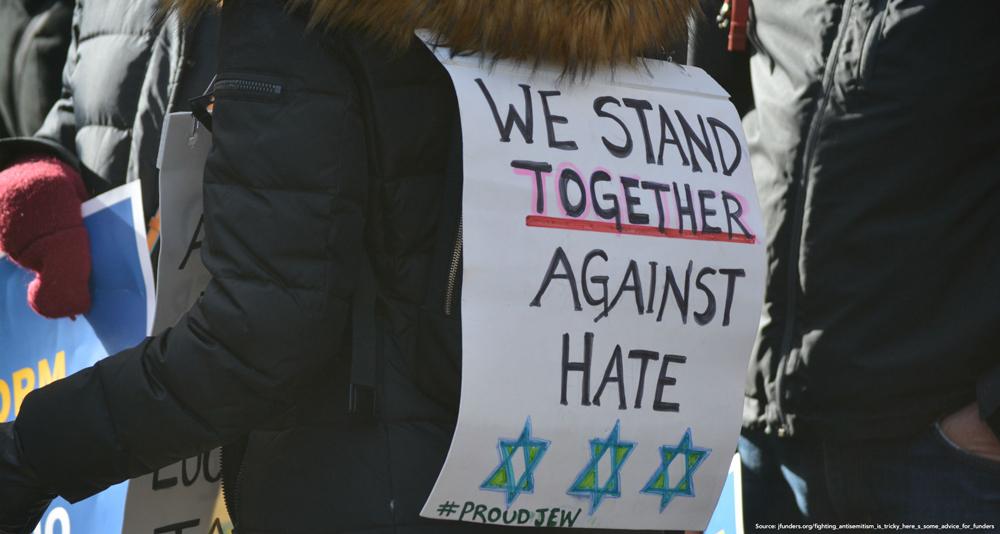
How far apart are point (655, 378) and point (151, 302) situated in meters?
0.79

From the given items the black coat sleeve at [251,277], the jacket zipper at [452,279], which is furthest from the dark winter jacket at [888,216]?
the black coat sleeve at [251,277]

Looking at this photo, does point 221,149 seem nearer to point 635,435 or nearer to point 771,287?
point 635,435

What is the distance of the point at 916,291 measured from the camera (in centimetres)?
214

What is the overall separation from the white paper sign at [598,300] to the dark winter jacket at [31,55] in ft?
5.30

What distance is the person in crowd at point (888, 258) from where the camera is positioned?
2102mm

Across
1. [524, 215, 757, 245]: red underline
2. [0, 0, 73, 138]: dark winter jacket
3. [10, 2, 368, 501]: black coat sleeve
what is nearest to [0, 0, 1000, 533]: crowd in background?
[10, 2, 368, 501]: black coat sleeve

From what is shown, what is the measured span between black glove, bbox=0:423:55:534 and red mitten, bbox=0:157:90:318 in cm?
35

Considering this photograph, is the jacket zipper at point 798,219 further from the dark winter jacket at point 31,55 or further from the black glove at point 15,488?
the dark winter jacket at point 31,55

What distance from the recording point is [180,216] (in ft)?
5.92

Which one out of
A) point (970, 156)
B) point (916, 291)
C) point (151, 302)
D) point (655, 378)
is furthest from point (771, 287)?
point (151, 302)

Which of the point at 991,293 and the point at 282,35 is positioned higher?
the point at 282,35

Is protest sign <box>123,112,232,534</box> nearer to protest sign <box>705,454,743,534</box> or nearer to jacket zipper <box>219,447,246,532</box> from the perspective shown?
jacket zipper <box>219,447,246,532</box>

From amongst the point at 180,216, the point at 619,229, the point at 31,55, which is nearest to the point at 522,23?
the point at 619,229

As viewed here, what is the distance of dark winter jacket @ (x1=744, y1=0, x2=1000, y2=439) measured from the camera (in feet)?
6.91
